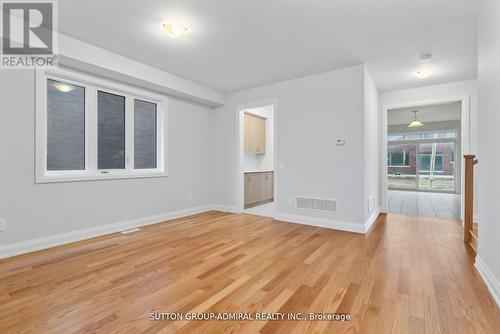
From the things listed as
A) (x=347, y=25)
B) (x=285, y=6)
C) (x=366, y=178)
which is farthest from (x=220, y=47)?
(x=366, y=178)

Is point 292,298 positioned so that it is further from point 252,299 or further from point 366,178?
point 366,178

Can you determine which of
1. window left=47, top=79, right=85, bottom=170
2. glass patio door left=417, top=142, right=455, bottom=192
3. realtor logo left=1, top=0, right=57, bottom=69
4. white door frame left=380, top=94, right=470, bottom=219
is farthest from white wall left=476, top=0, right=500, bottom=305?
glass patio door left=417, top=142, right=455, bottom=192

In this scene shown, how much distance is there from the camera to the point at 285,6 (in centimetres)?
230

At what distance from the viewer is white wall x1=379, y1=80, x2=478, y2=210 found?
416 centimetres

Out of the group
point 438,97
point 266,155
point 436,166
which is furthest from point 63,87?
point 436,166

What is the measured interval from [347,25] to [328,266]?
269 centimetres

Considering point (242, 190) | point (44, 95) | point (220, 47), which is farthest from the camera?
point (242, 190)

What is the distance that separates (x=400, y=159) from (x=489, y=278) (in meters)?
10.4

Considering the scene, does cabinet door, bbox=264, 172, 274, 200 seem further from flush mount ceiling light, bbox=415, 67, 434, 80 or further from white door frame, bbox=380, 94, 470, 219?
flush mount ceiling light, bbox=415, 67, 434, 80

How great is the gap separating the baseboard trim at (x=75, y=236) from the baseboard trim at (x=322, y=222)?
2.09 meters

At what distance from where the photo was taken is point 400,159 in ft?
35.7

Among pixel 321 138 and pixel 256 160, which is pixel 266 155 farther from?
pixel 321 138

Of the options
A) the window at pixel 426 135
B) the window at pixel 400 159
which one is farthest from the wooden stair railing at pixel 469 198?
the window at pixel 400 159

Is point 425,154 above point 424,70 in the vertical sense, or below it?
below
